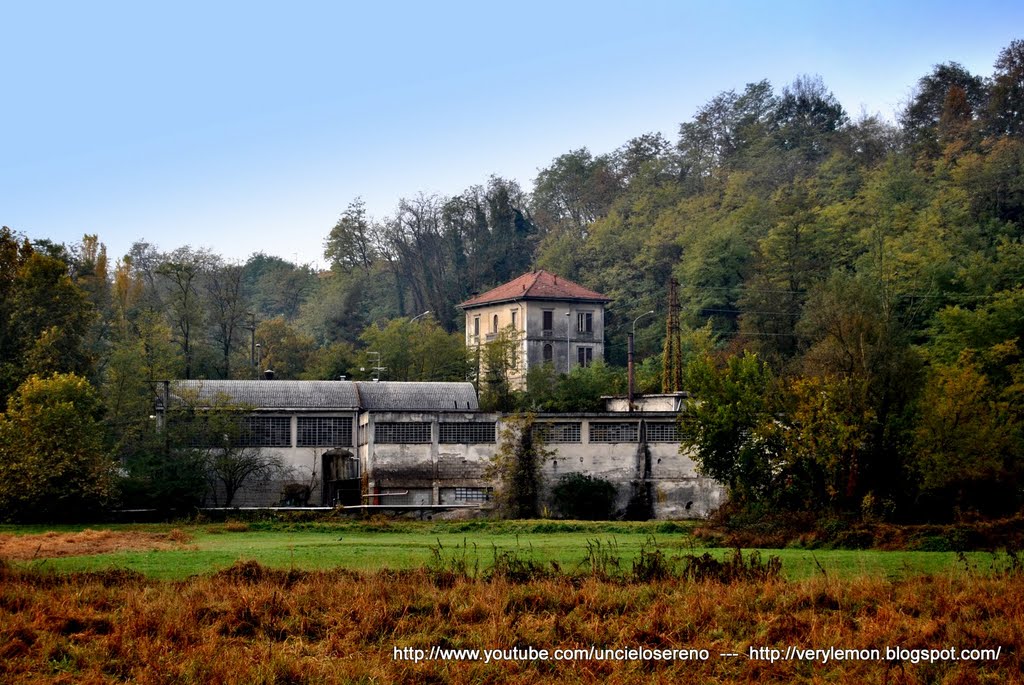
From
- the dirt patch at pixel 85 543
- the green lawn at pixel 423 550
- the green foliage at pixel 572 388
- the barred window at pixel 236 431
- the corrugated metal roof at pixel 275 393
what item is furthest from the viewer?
the green foliage at pixel 572 388

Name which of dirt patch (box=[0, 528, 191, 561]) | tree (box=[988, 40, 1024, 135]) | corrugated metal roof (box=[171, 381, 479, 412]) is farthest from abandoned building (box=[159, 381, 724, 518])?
tree (box=[988, 40, 1024, 135])

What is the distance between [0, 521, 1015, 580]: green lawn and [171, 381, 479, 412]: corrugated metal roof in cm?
1328

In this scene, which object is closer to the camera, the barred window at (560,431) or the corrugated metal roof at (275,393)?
the barred window at (560,431)

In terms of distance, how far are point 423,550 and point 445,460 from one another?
74.5 ft

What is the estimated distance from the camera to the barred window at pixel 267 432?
193 feet

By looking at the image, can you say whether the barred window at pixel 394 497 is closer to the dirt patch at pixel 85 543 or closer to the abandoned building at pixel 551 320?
the dirt patch at pixel 85 543

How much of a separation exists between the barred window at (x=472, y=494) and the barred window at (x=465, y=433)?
197 centimetres

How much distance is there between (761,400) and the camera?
5097cm

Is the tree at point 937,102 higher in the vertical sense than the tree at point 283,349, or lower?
higher

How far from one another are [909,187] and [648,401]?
40774 millimetres

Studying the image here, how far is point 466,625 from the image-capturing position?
2194 centimetres

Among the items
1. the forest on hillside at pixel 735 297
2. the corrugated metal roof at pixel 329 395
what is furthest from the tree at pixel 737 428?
the corrugated metal roof at pixel 329 395

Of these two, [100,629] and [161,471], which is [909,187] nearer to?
[161,471]

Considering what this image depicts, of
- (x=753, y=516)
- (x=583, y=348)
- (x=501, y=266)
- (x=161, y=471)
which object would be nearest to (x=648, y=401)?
(x=753, y=516)
